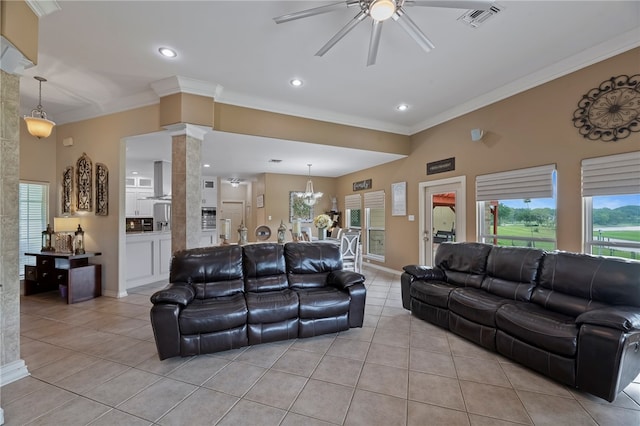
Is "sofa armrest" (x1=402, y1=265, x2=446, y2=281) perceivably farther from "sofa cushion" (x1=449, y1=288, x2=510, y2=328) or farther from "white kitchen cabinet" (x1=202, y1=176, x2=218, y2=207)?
"white kitchen cabinet" (x1=202, y1=176, x2=218, y2=207)

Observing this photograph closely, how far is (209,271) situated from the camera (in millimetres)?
3102

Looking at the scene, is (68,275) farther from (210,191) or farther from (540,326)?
(540,326)

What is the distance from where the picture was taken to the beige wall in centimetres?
306

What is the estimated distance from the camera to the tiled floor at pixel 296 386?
1.81m

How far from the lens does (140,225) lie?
7.50 meters

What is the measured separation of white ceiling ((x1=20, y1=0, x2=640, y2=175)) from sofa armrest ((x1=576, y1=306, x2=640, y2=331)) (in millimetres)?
2641

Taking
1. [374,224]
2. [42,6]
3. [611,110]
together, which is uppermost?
[42,6]

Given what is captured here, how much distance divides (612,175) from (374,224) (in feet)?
16.0

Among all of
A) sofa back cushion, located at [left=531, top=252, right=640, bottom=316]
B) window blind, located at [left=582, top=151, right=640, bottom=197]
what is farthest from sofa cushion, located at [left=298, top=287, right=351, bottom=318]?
window blind, located at [left=582, top=151, right=640, bottom=197]

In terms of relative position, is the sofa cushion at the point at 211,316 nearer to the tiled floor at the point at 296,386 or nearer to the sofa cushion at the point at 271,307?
the sofa cushion at the point at 271,307

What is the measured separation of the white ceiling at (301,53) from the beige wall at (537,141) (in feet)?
0.53

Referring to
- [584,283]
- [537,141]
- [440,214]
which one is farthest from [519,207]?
[584,283]

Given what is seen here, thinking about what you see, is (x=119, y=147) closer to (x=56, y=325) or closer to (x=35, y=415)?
(x=56, y=325)

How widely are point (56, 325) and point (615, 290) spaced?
19.2 ft
